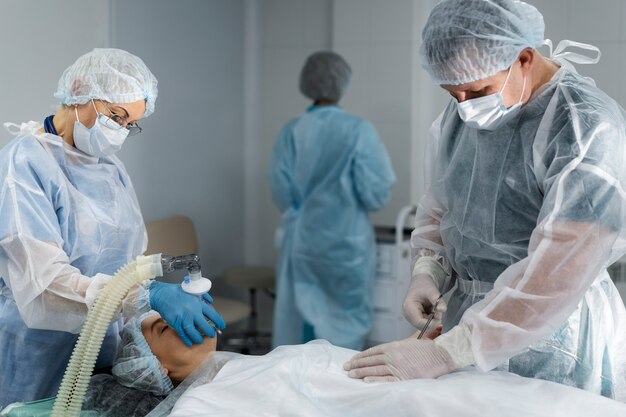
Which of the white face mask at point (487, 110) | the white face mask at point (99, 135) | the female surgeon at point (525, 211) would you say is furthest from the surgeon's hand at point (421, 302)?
the white face mask at point (99, 135)

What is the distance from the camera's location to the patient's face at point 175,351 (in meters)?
1.79

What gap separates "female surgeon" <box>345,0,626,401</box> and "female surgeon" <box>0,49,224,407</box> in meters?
0.56

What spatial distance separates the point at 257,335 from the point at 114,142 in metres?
2.45

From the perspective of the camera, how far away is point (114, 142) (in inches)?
74.6

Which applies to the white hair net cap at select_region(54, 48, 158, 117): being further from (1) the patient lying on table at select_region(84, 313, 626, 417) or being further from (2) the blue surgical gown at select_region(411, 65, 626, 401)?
(2) the blue surgical gown at select_region(411, 65, 626, 401)

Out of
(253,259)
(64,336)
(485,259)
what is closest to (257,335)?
(253,259)

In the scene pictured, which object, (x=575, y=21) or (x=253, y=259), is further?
(x=253, y=259)

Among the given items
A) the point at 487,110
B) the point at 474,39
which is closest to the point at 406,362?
the point at 487,110

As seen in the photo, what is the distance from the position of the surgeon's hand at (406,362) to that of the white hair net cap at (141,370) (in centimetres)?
44

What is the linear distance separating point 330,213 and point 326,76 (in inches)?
23.7

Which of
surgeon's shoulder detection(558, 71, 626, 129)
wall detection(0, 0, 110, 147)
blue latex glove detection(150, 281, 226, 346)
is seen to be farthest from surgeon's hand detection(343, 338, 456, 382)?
wall detection(0, 0, 110, 147)

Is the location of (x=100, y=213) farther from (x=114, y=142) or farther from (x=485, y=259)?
(x=485, y=259)

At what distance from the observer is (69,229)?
1860 millimetres

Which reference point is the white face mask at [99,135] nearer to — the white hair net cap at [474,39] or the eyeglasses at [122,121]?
the eyeglasses at [122,121]
